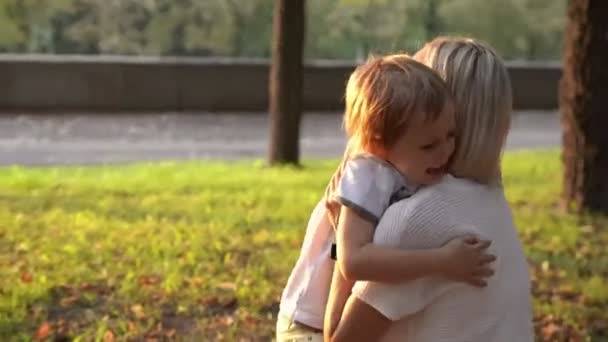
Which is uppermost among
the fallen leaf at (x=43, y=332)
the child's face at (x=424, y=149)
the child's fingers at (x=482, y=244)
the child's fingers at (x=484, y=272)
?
the child's face at (x=424, y=149)

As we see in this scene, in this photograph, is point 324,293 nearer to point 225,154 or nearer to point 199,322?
point 199,322

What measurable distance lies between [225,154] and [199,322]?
7.21 meters

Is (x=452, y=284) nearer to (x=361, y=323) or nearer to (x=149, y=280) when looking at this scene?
(x=361, y=323)

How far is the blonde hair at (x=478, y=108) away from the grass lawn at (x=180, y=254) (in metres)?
2.88

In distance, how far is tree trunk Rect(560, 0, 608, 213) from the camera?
8.20 m

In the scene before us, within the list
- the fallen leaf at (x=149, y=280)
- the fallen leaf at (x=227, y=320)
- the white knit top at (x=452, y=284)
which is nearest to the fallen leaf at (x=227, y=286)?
the fallen leaf at (x=149, y=280)

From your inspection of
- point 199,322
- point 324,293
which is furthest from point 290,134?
point 324,293

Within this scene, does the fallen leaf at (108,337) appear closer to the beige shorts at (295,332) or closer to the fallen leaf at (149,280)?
the fallen leaf at (149,280)

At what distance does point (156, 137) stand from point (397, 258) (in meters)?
11.7

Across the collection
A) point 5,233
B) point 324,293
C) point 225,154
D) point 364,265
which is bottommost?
point 225,154

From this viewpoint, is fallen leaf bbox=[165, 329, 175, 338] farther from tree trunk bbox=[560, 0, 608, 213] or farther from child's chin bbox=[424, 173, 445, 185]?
tree trunk bbox=[560, 0, 608, 213]

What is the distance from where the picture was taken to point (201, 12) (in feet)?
61.5

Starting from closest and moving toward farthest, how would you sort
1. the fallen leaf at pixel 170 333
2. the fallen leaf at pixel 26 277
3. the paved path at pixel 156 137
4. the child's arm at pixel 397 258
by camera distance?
1. the child's arm at pixel 397 258
2. the fallen leaf at pixel 170 333
3. the fallen leaf at pixel 26 277
4. the paved path at pixel 156 137

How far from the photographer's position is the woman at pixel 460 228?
2436 mm
